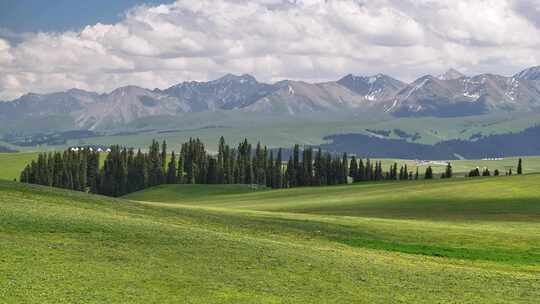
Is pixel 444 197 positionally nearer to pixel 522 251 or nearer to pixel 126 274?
pixel 522 251

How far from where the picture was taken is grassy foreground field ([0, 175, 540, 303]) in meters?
30.7

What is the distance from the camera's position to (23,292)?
28.0 m

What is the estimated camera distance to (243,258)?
1537 inches

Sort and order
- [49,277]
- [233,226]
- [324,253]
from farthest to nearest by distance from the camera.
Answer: [233,226] → [324,253] → [49,277]

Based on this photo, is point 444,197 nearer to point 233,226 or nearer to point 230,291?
point 233,226

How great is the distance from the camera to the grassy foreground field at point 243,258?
30.7 m

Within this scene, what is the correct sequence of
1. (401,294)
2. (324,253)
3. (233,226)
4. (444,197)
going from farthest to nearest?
(444,197) < (233,226) < (324,253) < (401,294)

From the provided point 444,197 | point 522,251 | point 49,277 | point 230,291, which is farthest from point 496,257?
point 444,197

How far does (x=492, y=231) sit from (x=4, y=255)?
Result: 4591cm

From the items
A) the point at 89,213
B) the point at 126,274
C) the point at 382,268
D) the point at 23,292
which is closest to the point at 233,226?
the point at 89,213

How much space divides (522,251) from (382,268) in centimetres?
1988

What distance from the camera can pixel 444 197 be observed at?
353 ft

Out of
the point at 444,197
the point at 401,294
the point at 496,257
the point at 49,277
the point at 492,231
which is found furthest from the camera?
the point at 444,197

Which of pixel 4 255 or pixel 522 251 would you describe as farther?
pixel 522 251
